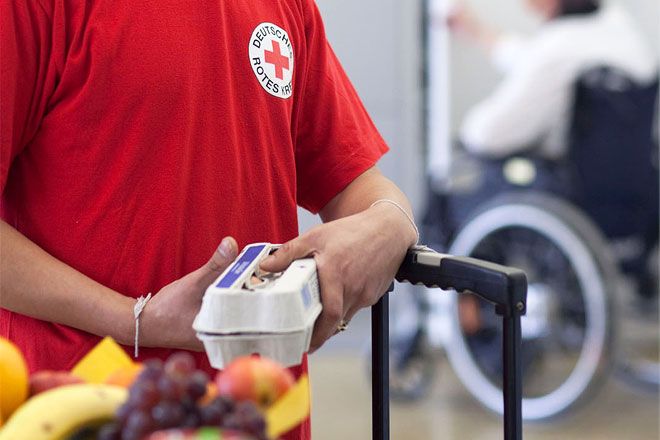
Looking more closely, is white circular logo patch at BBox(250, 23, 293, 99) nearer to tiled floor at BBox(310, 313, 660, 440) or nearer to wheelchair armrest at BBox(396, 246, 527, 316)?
wheelchair armrest at BBox(396, 246, 527, 316)

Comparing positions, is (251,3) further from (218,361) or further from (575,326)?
(575,326)

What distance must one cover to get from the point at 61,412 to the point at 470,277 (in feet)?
1.71

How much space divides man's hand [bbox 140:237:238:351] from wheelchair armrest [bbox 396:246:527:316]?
24 centimetres

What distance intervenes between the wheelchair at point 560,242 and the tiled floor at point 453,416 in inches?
2.4

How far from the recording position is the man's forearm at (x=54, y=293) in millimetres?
1013

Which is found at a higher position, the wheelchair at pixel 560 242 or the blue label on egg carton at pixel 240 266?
the blue label on egg carton at pixel 240 266

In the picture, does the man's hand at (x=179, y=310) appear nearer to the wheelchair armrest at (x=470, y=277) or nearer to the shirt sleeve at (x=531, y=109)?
the wheelchair armrest at (x=470, y=277)

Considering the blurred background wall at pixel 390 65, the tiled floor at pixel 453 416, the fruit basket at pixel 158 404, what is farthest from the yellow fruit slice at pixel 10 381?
the blurred background wall at pixel 390 65

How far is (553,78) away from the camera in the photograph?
327cm

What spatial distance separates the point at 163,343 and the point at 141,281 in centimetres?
9

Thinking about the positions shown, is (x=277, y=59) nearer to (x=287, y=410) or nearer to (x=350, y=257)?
(x=350, y=257)

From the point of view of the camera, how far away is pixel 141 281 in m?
1.08

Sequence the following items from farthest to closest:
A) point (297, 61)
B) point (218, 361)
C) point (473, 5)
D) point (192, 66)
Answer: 1. point (473, 5)
2. point (297, 61)
3. point (192, 66)
4. point (218, 361)

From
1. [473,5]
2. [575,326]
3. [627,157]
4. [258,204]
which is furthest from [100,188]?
[473,5]
